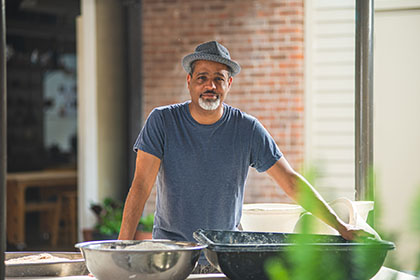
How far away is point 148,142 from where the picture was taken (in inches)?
90.6

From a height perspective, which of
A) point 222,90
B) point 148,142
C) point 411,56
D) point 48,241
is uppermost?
point 411,56

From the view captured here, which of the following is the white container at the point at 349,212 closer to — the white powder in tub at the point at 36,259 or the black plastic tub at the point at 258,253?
the black plastic tub at the point at 258,253

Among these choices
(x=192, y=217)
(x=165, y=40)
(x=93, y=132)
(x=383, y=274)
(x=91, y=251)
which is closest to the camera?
(x=91, y=251)

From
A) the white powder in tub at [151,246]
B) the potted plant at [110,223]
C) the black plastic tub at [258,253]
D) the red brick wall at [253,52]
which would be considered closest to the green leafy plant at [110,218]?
the potted plant at [110,223]

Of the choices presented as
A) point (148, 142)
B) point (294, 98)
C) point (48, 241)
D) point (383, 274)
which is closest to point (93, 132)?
point (294, 98)

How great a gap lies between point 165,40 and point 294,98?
4.40 feet

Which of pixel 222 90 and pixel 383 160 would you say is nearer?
pixel 222 90

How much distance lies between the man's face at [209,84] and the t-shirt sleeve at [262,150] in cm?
20

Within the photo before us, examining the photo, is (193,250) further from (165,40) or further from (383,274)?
(165,40)

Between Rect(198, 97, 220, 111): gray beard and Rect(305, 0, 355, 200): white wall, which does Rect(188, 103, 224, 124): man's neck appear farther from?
Rect(305, 0, 355, 200): white wall

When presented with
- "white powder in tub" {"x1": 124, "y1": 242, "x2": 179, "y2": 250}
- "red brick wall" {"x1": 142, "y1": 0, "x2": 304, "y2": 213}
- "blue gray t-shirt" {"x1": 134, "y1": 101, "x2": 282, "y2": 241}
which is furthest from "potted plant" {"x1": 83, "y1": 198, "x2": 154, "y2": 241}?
"white powder in tub" {"x1": 124, "y1": 242, "x2": 179, "y2": 250}

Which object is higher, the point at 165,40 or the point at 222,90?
the point at 165,40

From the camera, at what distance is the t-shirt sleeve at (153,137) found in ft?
7.53

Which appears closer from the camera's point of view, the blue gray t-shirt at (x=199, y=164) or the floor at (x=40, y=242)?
the blue gray t-shirt at (x=199, y=164)
